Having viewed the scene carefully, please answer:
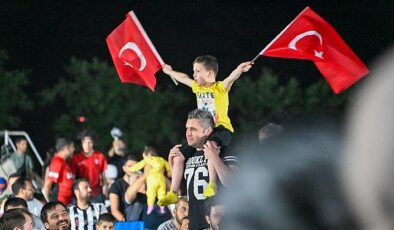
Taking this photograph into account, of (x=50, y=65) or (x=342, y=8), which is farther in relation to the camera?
(x=342, y=8)

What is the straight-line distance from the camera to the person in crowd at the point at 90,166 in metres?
11.9

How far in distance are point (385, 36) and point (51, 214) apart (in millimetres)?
15006

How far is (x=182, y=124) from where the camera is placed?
66.6 ft

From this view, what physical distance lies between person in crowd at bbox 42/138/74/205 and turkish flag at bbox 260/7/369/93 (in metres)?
4.09

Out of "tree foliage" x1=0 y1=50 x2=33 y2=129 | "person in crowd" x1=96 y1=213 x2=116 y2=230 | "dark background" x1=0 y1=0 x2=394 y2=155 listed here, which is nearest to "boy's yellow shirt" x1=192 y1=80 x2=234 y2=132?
"person in crowd" x1=96 y1=213 x2=116 y2=230

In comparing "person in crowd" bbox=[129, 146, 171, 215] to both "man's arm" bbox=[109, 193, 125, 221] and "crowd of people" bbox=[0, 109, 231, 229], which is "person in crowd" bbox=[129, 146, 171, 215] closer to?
"crowd of people" bbox=[0, 109, 231, 229]

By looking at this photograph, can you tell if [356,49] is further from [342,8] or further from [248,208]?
[248,208]

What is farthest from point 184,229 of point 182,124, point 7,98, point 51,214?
point 182,124

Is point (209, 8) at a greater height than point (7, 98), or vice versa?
point (209, 8)

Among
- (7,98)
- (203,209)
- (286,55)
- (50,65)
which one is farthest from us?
(50,65)

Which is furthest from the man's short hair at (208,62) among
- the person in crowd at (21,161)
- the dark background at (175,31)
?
the dark background at (175,31)

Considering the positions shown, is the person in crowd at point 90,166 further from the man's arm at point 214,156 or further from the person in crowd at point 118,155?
the man's arm at point 214,156

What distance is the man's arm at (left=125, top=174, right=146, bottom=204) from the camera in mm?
10570

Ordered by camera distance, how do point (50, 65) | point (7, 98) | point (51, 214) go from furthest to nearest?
1. point (50, 65)
2. point (7, 98)
3. point (51, 214)
